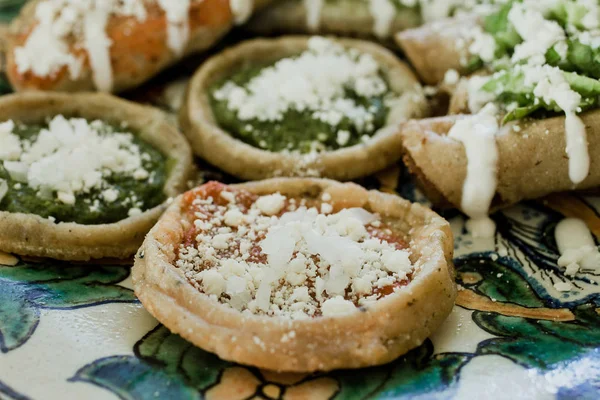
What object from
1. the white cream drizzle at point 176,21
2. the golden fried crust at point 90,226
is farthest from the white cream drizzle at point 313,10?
the golden fried crust at point 90,226

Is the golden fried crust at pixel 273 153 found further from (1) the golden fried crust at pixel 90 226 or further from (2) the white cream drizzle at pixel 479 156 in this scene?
(2) the white cream drizzle at pixel 479 156

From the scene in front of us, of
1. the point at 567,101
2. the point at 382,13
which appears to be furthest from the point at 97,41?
the point at 567,101

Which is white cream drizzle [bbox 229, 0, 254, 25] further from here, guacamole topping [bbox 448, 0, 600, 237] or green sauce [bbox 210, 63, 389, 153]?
guacamole topping [bbox 448, 0, 600, 237]

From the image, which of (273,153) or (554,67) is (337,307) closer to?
(273,153)

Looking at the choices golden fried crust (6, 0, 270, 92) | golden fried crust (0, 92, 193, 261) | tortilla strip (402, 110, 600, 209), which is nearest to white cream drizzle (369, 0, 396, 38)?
golden fried crust (6, 0, 270, 92)

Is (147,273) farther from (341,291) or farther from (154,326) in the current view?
(341,291)
